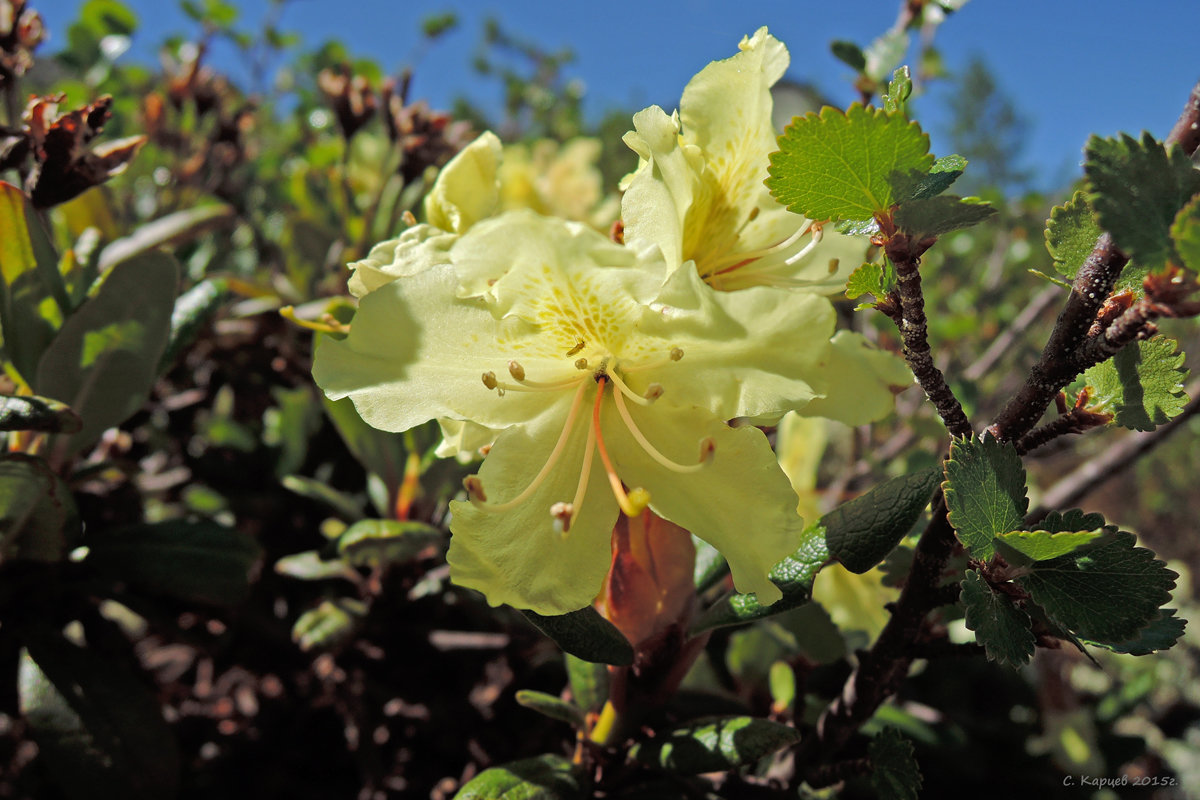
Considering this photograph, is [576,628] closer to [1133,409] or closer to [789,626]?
[789,626]

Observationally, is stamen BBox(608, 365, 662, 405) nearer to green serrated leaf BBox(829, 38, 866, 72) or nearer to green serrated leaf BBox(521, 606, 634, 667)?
green serrated leaf BBox(521, 606, 634, 667)

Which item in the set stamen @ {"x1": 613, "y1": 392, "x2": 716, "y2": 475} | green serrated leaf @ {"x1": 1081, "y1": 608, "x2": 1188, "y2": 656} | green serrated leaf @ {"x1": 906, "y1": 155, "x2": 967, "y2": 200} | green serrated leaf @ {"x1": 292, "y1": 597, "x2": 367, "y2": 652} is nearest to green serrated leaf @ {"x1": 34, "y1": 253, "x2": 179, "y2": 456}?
green serrated leaf @ {"x1": 292, "y1": 597, "x2": 367, "y2": 652}

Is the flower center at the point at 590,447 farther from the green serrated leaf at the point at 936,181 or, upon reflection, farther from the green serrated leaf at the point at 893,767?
the green serrated leaf at the point at 893,767

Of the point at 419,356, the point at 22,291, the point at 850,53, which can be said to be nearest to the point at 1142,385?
the point at 419,356

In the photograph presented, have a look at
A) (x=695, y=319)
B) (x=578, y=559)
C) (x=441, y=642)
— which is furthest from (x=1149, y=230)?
(x=441, y=642)

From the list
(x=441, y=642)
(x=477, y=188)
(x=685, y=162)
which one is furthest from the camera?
(x=441, y=642)

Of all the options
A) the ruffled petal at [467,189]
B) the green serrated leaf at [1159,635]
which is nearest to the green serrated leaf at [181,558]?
Answer: the ruffled petal at [467,189]
